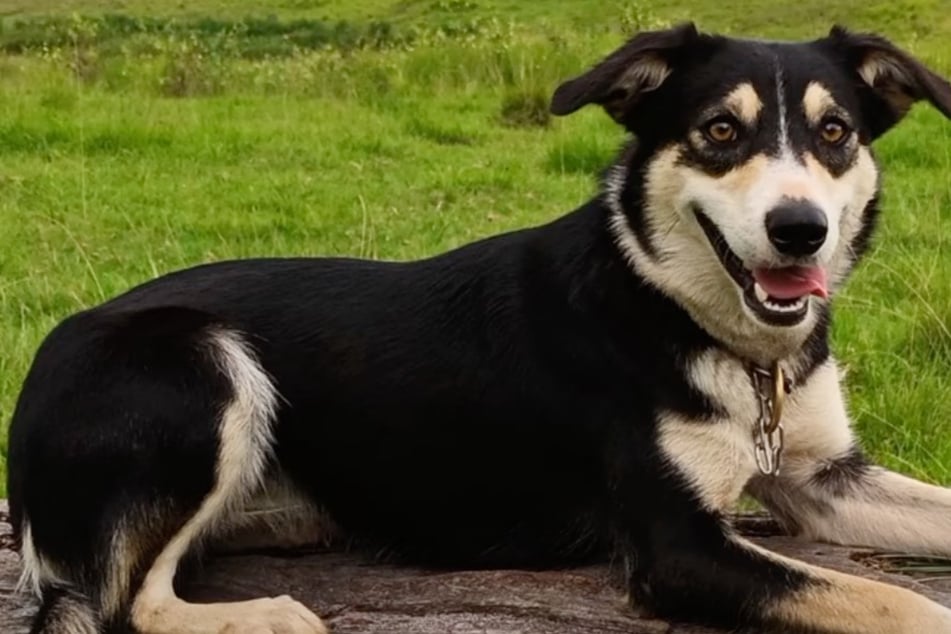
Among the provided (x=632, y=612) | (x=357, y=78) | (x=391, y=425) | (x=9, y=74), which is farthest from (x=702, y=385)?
(x=9, y=74)

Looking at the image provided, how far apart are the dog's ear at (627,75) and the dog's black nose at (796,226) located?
21.2 inches

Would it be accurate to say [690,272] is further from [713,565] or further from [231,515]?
[231,515]

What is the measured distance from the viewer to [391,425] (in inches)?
145

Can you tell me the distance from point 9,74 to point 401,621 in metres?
13.6

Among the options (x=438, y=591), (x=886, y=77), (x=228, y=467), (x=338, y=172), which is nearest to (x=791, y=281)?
(x=886, y=77)

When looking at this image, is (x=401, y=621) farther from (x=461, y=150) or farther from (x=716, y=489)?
(x=461, y=150)

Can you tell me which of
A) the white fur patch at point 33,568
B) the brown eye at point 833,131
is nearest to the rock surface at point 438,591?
the white fur patch at point 33,568

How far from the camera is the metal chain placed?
3.48 metres

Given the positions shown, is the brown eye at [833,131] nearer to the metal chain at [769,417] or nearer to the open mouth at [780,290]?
the open mouth at [780,290]

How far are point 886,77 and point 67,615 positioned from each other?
7.83 ft

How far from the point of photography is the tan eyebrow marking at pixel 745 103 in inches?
136

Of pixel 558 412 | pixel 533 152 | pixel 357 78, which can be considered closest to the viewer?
pixel 558 412

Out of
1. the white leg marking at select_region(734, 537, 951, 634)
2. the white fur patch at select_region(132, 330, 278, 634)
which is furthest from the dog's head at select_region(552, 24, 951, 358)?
the white fur patch at select_region(132, 330, 278, 634)

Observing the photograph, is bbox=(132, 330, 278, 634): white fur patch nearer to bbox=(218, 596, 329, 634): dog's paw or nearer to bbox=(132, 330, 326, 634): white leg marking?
bbox=(132, 330, 326, 634): white leg marking
